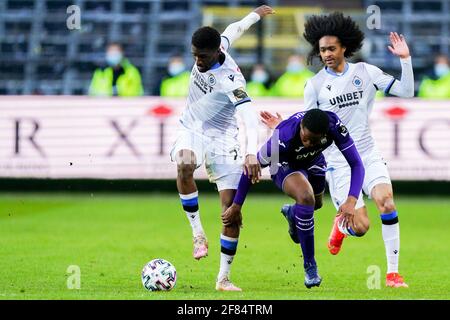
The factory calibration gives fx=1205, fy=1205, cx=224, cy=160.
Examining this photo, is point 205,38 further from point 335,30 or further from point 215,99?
point 335,30

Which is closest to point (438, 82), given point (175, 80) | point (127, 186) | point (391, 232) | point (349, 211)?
point (175, 80)

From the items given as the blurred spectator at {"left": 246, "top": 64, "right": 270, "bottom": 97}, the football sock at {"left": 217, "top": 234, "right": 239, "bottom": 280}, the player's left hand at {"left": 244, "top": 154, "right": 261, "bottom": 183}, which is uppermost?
the player's left hand at {"left": 244, "top": 154, "right": 261, "bottom": 183}

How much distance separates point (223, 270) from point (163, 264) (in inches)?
20.5

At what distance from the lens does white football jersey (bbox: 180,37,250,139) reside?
9773mm

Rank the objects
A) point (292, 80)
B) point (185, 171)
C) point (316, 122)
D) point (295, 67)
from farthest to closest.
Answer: point (295, 67), point (292, 80), point (185, 171), point (316, 122)

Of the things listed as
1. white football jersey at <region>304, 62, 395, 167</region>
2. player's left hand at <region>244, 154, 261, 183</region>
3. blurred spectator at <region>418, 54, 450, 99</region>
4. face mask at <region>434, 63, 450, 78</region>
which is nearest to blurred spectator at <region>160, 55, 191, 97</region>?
blurred spectator at <region>418, 54, 450, 99</region>

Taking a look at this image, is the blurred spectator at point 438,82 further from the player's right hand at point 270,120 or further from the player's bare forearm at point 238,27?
the player's right hand at point 270,120

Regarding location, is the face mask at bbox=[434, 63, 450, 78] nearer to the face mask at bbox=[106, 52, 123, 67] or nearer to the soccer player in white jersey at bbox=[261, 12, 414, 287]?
the face mask at bbox=[106, 52, 123, 67]

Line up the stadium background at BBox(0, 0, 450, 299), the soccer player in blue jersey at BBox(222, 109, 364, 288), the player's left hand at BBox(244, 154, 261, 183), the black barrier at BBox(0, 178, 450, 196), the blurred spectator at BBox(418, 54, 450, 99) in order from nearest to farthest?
the player's left hand at BBox(244, 154, 261, 183), the soccer player in blue jersey at BBox(222, 109, 364, 288), the stadium background at BBox(0, 0, 450, 299), the black barrier at BBox(0, 178, 450, 196), the blurred spectator at BBox(418, 54, 450, 99)

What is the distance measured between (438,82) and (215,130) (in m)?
10.9

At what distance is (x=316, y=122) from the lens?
897cm

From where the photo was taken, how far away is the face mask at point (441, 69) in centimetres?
2047

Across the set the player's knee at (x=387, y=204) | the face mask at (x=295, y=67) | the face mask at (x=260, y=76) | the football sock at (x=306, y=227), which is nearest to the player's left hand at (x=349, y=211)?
the football sock at (x=306, y=227)
